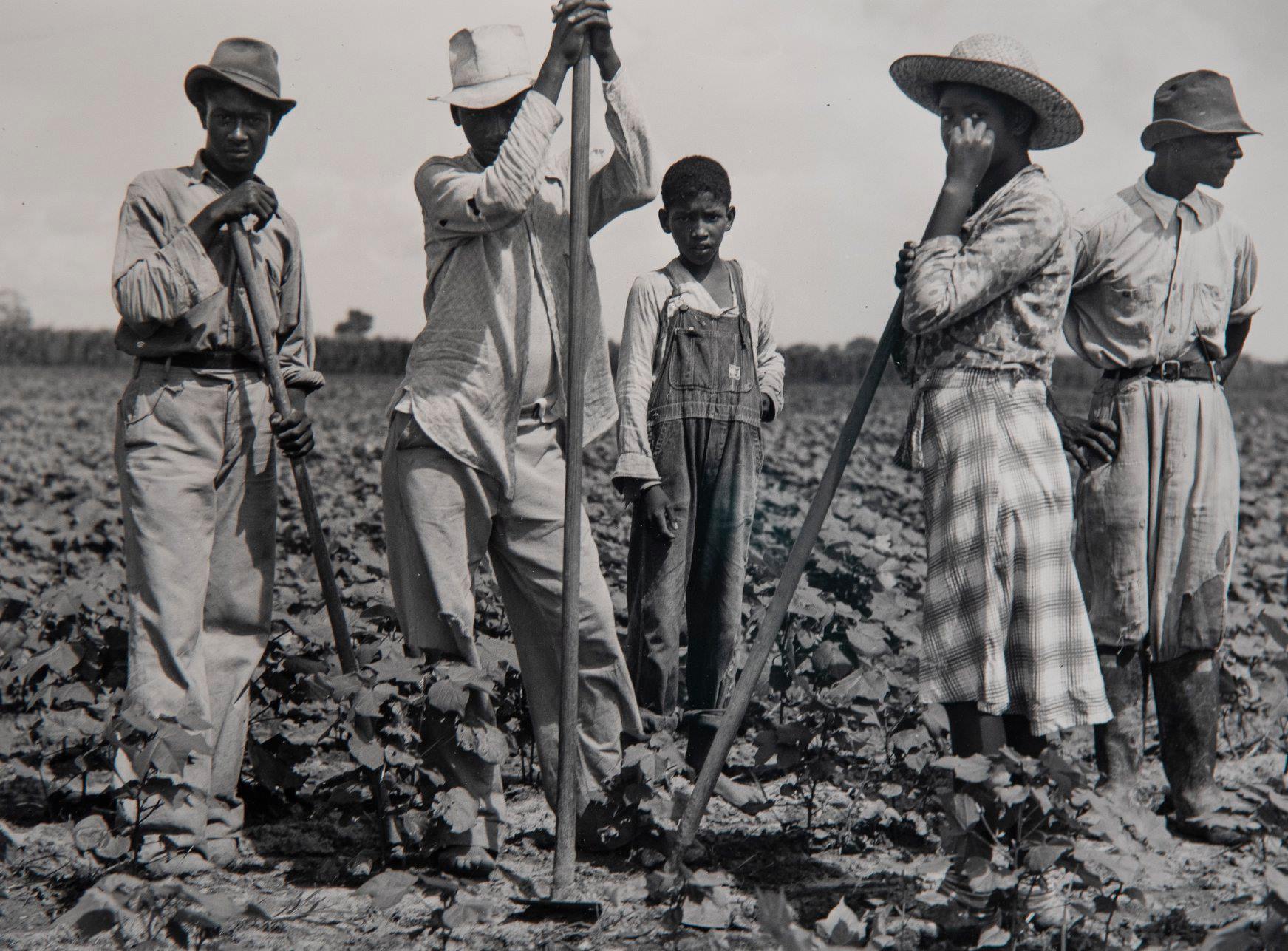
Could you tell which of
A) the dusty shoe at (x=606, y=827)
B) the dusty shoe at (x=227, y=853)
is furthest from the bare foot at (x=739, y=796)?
the dusty shoe at (x=227, y=853)

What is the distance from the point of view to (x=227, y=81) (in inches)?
124

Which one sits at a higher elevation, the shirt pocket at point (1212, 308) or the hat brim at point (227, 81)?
the hat brim at point (227, 81)

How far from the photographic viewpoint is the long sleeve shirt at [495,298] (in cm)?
296

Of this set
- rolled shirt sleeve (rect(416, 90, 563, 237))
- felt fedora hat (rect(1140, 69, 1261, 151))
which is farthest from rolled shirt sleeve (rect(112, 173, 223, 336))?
felt fedora hat (rect(1140, 69, 1261, 151))

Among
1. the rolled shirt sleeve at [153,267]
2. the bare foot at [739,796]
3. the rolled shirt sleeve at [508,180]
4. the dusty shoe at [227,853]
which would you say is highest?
the rolled shirt sleeve at [508,180]

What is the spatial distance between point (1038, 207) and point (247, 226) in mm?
1880

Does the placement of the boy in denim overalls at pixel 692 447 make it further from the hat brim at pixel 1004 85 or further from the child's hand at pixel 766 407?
the hat brim at pixel 1004 85

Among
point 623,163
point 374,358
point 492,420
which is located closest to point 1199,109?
point 623,163

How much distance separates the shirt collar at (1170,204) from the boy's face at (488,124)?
5.48 feet

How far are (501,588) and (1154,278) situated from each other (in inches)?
71.8

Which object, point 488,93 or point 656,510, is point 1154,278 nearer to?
point 656,510

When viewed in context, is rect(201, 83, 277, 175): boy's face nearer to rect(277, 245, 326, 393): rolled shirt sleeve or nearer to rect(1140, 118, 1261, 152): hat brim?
rect(277, 245, 326, 393): rolled shirt sleeve

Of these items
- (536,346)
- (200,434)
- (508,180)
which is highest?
(508,180)

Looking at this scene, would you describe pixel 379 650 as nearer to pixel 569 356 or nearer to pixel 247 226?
pixel 569 356
